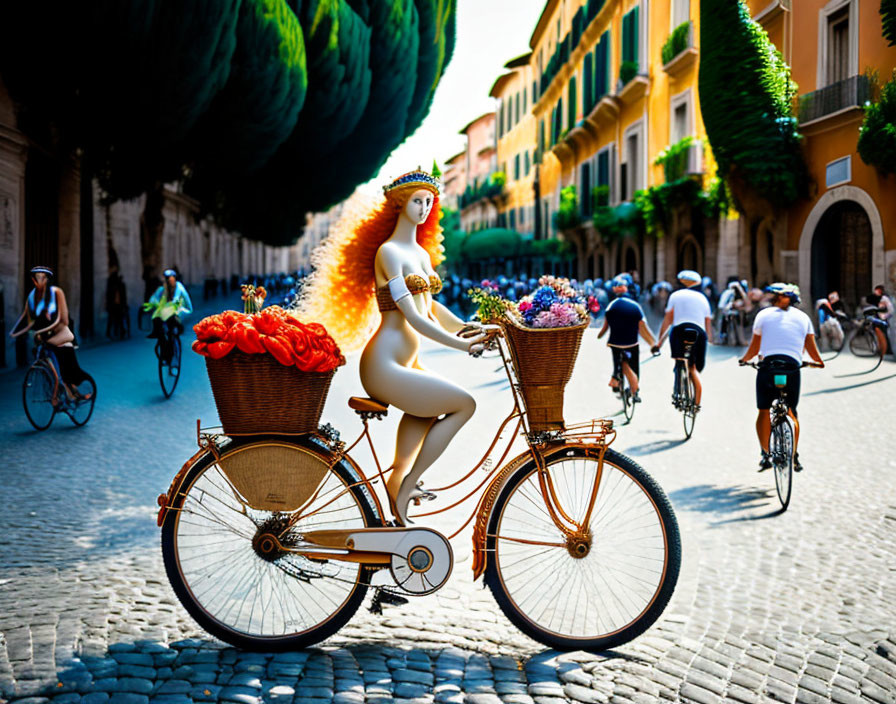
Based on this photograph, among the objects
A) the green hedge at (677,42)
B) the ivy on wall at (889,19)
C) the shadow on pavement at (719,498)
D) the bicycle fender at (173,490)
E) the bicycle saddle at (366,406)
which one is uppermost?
the green hedge at (677,42)

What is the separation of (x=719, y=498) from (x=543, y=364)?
349 centimetres

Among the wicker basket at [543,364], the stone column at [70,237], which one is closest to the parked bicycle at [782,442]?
the wicker basket at [543,364]

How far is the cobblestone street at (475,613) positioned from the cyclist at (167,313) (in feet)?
13.9

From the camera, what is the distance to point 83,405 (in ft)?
33.4

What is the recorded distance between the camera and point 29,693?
10.5 feet

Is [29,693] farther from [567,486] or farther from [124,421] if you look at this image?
[124,421]

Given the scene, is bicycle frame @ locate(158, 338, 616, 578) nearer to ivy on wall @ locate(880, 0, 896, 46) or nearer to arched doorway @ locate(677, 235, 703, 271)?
ivy on wall @ locate(880, 0, 896, 46)

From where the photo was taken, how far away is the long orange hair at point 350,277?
13.5ft

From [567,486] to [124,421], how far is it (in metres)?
7.57

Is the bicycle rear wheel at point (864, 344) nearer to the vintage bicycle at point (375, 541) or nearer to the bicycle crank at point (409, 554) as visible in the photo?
the vintage bicycle at point (375, 541)

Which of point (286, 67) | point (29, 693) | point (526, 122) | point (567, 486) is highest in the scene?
point (526, 122)

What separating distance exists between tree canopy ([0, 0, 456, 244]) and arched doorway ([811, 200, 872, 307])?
37.3ft

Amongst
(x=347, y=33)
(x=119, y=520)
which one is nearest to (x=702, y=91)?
(x=347, y=33)

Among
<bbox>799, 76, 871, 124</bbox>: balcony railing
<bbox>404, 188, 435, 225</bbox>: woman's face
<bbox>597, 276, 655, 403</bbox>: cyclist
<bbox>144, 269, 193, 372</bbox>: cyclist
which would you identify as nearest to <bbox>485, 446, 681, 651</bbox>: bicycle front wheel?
<bbox>404, 188, 435, 225</bbox>: woman's face
